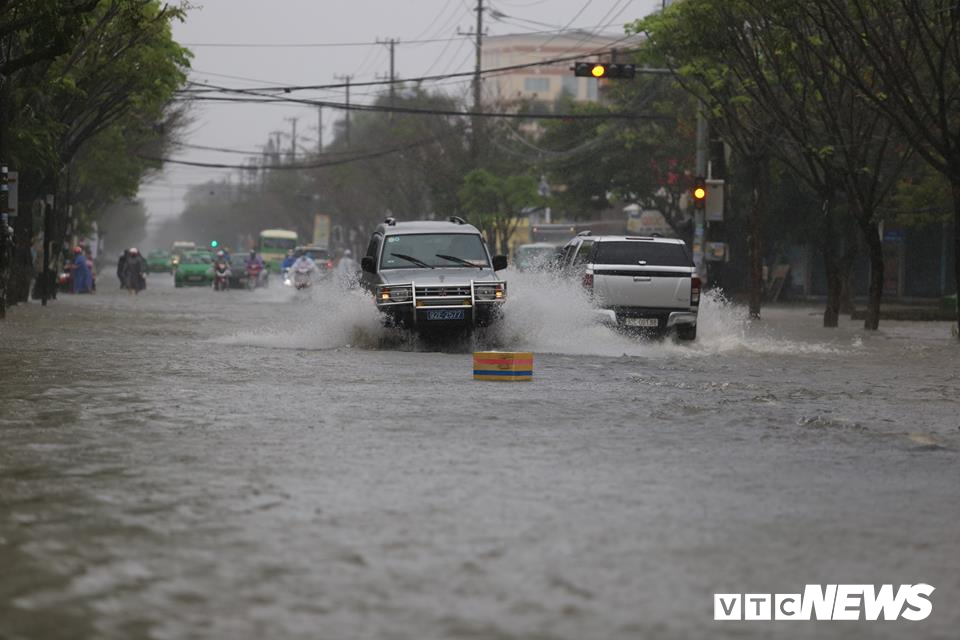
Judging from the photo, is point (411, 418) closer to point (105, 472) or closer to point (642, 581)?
point (105, 472)

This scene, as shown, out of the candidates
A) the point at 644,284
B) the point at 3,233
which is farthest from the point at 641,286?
the point at 3,233

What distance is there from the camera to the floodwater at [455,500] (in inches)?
253

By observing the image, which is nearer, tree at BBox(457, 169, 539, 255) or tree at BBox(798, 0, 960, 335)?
tree at BBox(798, 0, 960, 335)

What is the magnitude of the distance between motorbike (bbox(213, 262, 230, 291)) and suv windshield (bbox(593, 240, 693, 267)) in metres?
49.1

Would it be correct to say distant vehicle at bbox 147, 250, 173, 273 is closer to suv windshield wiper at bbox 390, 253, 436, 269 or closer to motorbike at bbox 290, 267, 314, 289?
motorbike at bbox 290, 267, 314, 289

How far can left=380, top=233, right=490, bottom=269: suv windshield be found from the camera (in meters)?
25.1

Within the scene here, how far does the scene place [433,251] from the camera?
83.4 ft

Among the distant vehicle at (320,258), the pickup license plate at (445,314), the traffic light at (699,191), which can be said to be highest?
the traffic light at (699,191)

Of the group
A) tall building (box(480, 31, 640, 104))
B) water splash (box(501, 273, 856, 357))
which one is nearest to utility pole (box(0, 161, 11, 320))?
water splash (box(501, 273, 856, 357))

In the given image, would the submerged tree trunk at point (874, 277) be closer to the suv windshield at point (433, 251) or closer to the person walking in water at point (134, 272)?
the suv windshield at point (433, 251)

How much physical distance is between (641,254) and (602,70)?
10.8 meters

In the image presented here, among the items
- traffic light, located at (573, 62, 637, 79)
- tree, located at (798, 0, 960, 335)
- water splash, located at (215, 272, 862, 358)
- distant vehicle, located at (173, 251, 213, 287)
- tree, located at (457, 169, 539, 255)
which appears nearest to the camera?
water splash, located at (215, 272, 862, 358)

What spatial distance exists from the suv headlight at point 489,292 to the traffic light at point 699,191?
17.2 metres

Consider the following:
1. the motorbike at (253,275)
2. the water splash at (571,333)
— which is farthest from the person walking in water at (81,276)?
the water splash at (571,333)
